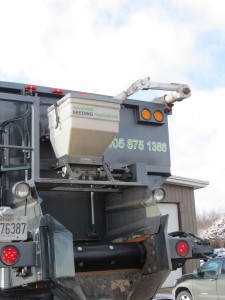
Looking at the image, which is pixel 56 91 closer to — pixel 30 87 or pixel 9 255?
pixel 30 87

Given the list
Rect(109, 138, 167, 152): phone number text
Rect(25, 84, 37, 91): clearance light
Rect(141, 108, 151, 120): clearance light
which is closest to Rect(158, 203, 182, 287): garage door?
Rect(109, 138, 167, 152): phone number text

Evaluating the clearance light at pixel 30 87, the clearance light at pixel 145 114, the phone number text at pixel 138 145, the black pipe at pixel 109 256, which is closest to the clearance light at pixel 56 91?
the clearance light at pixel 30 87

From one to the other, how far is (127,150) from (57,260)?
1.94 metres

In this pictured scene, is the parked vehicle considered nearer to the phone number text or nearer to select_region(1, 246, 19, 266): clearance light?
the phone number text

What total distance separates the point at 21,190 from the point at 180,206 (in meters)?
12.8

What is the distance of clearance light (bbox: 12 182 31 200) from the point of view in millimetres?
4723

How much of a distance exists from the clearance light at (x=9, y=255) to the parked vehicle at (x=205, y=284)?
24.8 feet

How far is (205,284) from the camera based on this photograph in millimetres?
11508

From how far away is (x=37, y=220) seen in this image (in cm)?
464

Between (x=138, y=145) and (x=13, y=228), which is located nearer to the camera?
(x=13, y=228)

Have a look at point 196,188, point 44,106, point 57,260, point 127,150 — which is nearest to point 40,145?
point 44,106

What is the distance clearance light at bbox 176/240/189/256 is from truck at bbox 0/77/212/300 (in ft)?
0.03

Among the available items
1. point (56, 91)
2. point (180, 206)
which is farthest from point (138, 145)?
point (180, 206)

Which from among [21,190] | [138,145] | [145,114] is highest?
[145,114]
